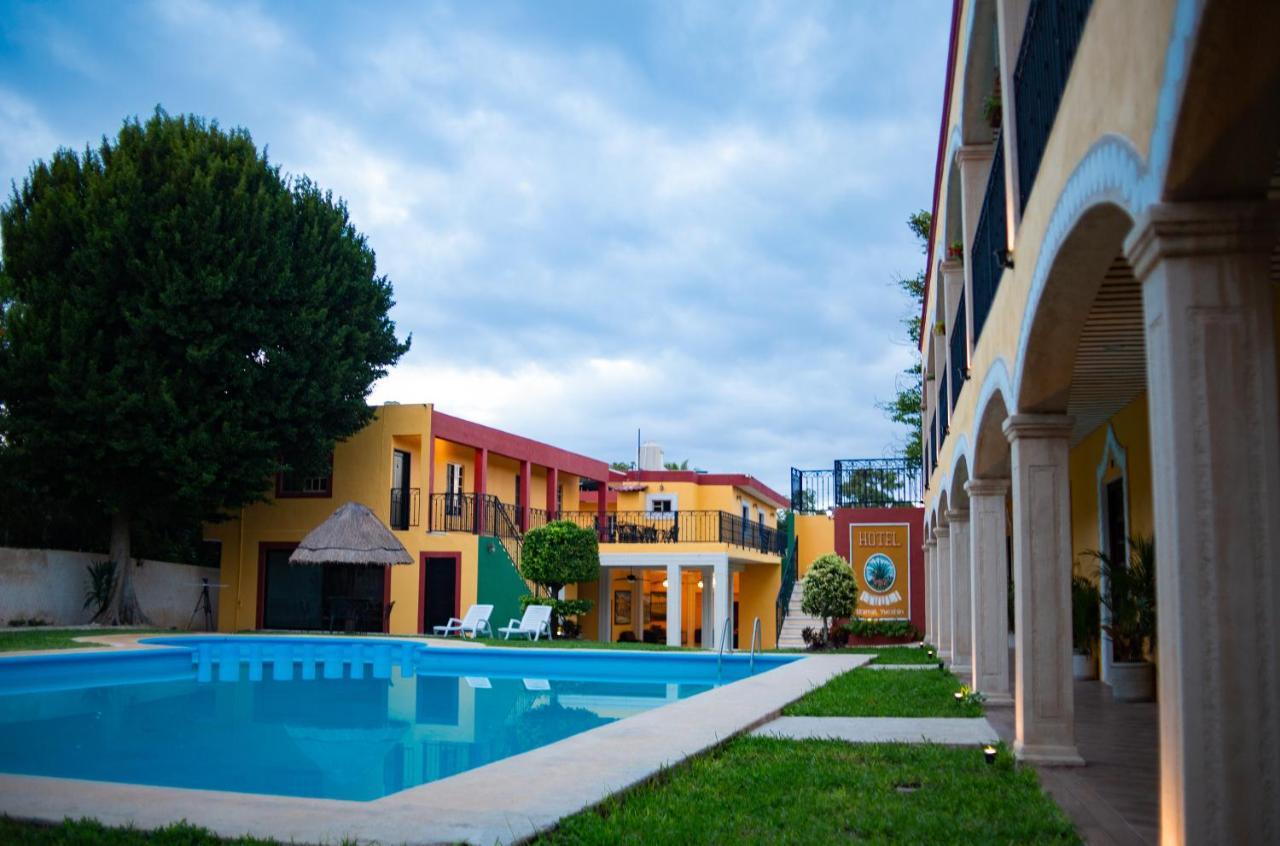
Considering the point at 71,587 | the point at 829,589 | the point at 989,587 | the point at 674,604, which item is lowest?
the point at 674,604

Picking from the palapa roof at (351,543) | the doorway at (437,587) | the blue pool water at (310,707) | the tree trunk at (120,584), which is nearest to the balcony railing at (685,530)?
the doorway at (437,587)

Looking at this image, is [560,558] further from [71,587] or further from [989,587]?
[989,587]

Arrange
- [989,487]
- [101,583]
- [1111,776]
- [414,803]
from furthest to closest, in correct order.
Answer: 1. [101,583]
2. [989,487]
3. [1111,776]
4. [414,803]

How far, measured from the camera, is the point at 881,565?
24.6 meters

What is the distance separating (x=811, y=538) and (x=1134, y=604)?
1849 cm

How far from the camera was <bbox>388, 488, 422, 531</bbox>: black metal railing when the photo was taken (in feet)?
79.9

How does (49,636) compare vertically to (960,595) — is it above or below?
below

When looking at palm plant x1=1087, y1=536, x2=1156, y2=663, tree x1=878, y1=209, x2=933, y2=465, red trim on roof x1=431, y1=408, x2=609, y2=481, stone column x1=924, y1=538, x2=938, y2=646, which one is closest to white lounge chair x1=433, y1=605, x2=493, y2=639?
red trim on roof x1=431, y1=408, x2=609, y2=481

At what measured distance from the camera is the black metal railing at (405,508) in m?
24.3

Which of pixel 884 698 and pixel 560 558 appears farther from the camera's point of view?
pixel 560 558

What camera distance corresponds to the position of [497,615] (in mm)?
24156

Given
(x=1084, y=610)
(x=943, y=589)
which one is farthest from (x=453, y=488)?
(x=1084, y=610)

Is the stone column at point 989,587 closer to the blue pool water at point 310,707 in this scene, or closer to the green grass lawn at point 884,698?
the green grass lawn at point 884,698

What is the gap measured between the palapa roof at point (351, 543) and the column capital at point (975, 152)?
45.6 ft
